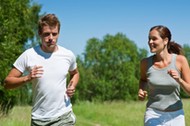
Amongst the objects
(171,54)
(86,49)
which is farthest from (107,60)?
(171,54)

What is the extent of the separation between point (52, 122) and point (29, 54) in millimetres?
800

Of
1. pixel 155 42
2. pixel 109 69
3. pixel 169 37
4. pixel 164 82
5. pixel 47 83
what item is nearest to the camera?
pixel 47 83

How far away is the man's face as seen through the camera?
192 inches

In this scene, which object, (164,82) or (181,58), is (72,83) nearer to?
(164,82)

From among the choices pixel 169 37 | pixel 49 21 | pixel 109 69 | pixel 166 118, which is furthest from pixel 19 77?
pixel 109 69

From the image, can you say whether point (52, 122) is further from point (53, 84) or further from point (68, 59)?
point (68, 59)

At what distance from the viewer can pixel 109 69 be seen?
219 feet

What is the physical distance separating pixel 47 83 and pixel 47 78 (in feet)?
0.18

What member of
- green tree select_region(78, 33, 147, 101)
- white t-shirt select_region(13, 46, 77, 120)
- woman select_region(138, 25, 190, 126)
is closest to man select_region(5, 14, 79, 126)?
white t-shirt select_region(13, 46, 77, 120)

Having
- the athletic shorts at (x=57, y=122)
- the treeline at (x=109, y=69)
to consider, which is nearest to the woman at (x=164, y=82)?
the athletic shorts at (x=57, y=122)

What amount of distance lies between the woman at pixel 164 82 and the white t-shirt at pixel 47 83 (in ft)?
3.48

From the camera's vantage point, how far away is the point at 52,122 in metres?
4.91

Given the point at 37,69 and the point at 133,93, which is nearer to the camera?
the point at 37,69

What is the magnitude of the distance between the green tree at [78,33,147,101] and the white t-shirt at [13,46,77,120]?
190ft
